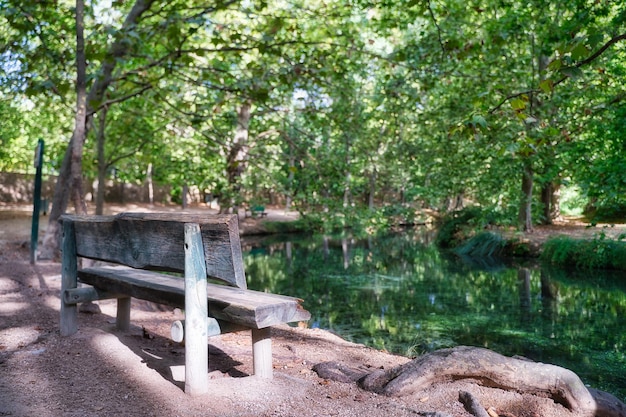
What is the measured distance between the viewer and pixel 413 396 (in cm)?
370

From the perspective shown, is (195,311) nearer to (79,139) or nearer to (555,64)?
(555,64)

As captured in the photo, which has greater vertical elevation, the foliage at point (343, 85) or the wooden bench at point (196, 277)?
the foliage at point (343, 85)

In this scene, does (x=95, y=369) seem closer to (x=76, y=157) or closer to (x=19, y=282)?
(x=76, y=157)

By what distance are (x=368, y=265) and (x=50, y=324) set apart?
1135 centimetres

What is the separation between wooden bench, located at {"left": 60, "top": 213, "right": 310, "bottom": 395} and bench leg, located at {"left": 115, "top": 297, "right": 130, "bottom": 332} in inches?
29.8

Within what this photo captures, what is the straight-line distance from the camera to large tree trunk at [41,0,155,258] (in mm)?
7055

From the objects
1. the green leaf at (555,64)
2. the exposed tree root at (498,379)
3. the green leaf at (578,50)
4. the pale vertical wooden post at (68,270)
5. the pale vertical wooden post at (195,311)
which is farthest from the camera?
the pale vertical wooden post at (68,270)

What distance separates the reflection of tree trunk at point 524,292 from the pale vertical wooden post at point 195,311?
7138 millimetres

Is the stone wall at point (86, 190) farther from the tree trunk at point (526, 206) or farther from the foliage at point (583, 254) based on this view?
the foliage at point (583, 254)

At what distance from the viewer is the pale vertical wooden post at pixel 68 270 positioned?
4.63 m

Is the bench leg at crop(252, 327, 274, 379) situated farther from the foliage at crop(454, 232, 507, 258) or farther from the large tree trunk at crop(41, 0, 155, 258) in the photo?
the foliage at crop(454, 232, 507, 258)

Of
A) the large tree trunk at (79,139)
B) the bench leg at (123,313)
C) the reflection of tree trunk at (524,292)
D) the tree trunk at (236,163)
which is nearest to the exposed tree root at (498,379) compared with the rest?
the bench leg at (123,313)

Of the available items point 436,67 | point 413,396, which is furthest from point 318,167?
point 413,396

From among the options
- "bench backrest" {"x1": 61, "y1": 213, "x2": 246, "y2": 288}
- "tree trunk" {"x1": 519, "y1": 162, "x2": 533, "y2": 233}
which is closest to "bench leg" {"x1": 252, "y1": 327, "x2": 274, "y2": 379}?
"bench backrest" {"x1": 61, "y1": 213, "x2": 246, "y2": 288}
